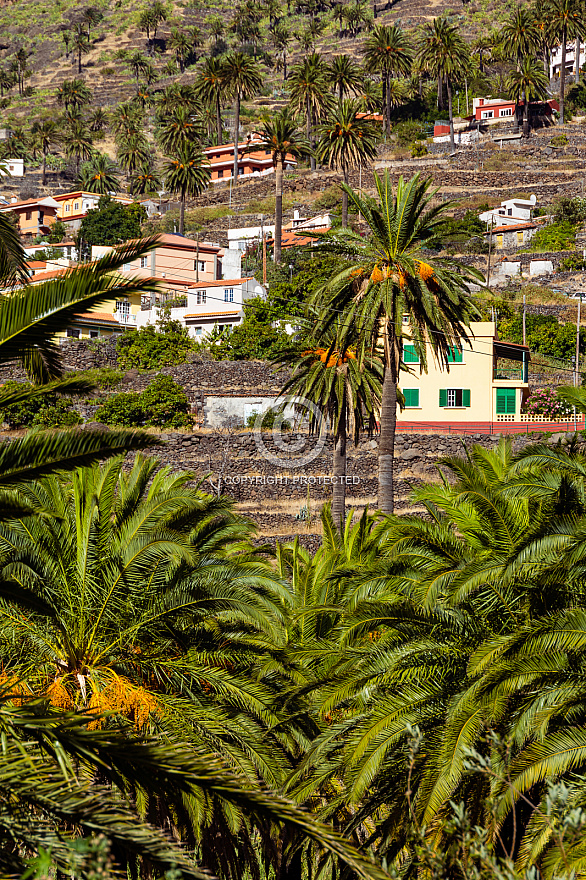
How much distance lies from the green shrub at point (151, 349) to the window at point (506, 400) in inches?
691

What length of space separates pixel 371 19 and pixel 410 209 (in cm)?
15960

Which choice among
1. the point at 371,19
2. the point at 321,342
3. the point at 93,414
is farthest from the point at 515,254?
the point at 371,19

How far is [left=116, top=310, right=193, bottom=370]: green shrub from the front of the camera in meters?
56.8

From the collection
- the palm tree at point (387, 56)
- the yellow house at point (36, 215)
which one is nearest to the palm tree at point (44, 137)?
the yellow house at point (36, 215)

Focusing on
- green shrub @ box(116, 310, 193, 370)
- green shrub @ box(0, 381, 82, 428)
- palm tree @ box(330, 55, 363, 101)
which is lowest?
green shrub @ box(0, 381, 82, 428)

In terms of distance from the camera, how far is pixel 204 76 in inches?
4183

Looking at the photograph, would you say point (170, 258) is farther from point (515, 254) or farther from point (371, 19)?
point (371, 19)

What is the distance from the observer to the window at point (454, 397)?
169 feet

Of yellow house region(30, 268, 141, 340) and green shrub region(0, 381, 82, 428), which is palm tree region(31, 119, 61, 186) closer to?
yellow house region(30, 268, 141, 340)

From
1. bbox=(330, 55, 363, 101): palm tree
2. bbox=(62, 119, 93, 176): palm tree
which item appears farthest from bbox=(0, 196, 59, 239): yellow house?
bbox=(330, 55, 363, 101): palm tree

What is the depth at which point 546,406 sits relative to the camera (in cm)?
5069

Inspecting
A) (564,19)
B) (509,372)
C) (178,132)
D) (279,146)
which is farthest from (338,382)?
(564,19)

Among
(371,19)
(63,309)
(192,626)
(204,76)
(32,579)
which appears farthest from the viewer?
(371,19)

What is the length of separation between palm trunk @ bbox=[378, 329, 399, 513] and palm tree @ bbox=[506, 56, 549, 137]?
79319 millimetres
